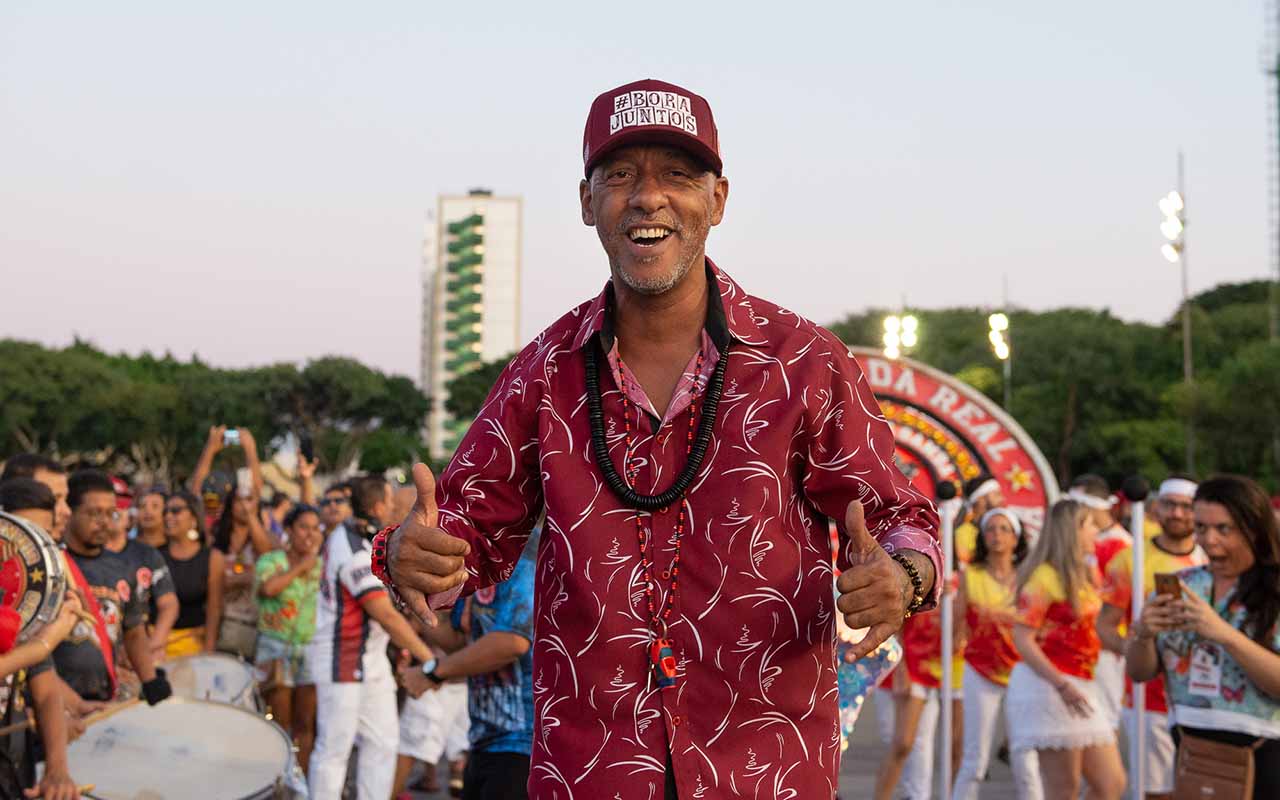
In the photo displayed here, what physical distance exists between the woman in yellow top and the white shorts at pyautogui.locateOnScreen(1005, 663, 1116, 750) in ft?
2.02

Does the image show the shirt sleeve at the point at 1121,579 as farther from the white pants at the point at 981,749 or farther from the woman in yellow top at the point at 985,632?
the white pants at the point at 981,749

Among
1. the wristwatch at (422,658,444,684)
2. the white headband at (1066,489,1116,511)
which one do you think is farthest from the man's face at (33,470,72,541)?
the white headband at (1066,489,1116,511)

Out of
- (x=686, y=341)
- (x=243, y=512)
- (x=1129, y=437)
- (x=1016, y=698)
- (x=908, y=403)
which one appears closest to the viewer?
(x=686, y=341)

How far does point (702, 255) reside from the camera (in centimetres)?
293

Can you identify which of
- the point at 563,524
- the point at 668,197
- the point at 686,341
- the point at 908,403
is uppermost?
the point at 908,403

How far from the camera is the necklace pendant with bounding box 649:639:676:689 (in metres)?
2.62

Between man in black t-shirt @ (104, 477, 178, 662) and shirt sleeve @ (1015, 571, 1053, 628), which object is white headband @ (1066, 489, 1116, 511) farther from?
man in black t-shirt @ (104, 477, 178, 662)

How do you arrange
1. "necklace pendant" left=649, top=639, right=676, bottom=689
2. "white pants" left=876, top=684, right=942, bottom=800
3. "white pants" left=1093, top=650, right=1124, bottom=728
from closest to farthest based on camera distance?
"necklace pendant" left=649, top=639, right=676, bottom=689
"white pants" left=876, top=684, right=942, bottom=800
"white pants" left=1093, top=650, right=1124, bottom=728

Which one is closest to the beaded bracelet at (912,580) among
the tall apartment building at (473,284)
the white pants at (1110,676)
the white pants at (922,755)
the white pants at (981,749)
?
the white pants at (981,749)

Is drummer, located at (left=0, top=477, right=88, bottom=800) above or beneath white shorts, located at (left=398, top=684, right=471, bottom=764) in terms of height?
above

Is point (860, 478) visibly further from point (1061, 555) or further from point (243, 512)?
point (243, 512)

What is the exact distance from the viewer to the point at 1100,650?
9422 millimetres

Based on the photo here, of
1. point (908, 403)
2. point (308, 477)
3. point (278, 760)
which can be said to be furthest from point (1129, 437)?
point (278, 760)

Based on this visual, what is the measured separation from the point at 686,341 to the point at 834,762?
0.84m
